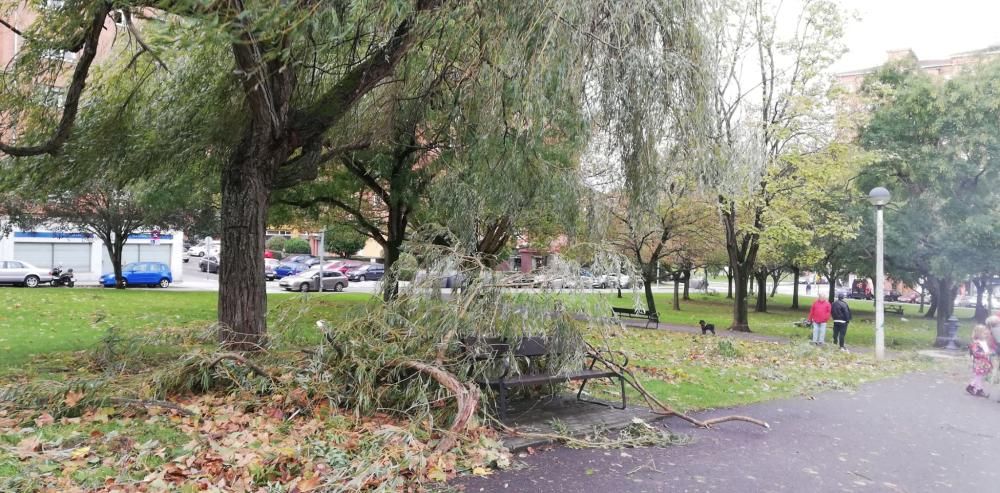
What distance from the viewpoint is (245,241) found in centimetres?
836

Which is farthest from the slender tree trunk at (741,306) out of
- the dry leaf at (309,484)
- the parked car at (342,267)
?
the parked car at (342,267)

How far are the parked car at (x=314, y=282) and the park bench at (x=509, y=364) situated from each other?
28.1 m

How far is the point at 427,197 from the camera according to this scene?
14.7 m

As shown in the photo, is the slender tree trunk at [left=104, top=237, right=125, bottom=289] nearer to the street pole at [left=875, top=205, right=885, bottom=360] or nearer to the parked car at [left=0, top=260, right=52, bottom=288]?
the parked car at [left=0, top=260, right=52, bottom=288]

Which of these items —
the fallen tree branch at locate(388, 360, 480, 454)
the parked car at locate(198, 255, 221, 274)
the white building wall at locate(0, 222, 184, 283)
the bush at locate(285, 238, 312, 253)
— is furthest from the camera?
the bush at locate(285, 238, 312, 253)

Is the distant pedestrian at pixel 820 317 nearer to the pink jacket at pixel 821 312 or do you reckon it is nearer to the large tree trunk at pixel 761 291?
the pink jacket at pixel 821 312

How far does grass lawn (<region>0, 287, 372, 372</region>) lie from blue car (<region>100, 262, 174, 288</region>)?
449 inches

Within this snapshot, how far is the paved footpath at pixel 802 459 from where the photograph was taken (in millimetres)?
5090

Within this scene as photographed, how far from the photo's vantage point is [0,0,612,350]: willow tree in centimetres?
646

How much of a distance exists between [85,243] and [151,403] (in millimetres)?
40754

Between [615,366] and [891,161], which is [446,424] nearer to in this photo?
[615,366]

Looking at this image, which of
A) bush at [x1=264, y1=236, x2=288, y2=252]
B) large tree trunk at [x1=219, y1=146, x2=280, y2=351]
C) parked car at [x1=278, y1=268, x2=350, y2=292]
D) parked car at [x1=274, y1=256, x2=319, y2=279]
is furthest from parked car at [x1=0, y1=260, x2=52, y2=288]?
bush at [x1=264, y1=236, x2=288, y2=252]

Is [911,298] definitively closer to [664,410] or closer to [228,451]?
[664,410]

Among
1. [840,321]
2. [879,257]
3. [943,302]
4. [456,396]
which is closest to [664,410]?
[456,396]
